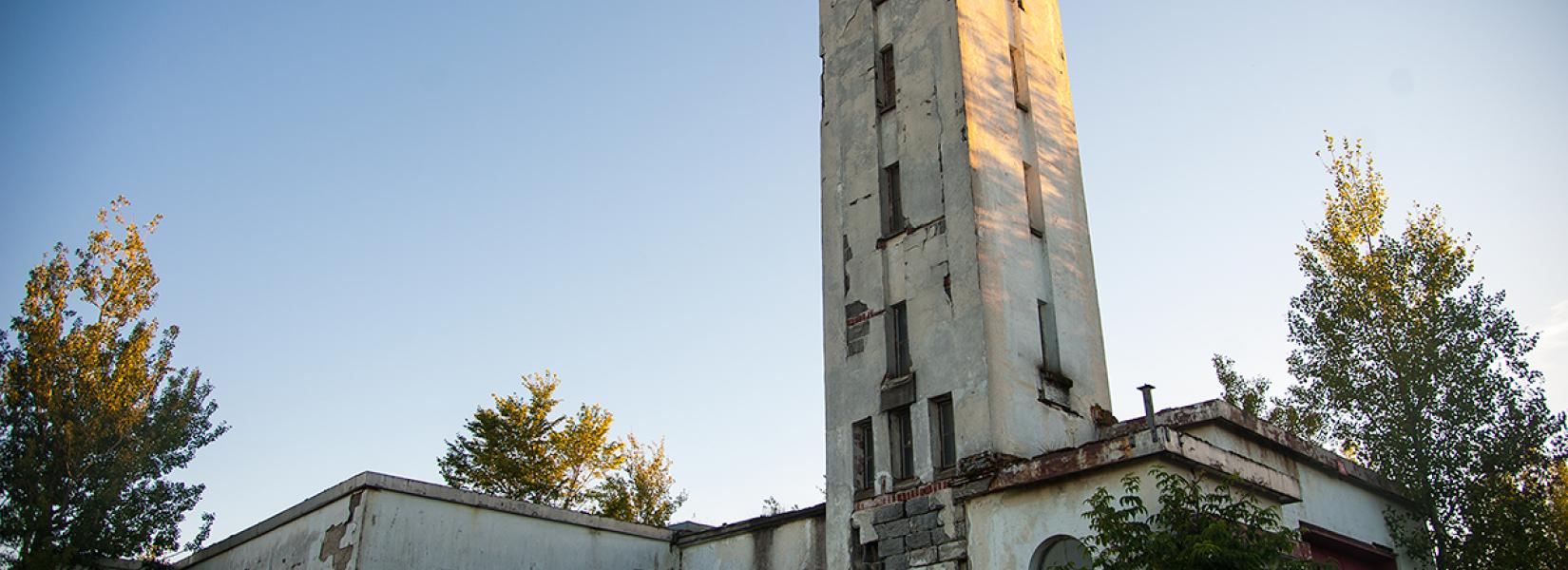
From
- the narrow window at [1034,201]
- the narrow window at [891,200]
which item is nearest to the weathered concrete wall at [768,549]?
the narrow window at [891,200]

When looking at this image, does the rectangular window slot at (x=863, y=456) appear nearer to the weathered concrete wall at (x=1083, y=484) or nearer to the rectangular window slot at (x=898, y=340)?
the rectangular window slot at (x=898, y=340)

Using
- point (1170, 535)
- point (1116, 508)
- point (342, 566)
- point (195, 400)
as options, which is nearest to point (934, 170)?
point (1116, 508)

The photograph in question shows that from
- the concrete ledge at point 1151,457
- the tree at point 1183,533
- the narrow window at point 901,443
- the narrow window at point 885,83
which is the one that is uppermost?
the narrow window at point 885,83

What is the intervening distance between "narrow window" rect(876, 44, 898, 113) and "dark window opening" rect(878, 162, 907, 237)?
1.39m

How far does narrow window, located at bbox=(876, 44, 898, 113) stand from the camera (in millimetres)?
21094

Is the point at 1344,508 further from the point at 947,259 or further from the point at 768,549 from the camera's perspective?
the point at 768,549

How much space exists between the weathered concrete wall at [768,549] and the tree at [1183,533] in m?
5.78

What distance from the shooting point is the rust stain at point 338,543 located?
16875 mm

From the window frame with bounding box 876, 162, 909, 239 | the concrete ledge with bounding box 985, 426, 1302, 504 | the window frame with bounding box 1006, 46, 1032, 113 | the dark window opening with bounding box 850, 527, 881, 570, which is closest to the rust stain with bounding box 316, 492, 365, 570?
the dark window opening with bounding box 850, 527, 881, 570

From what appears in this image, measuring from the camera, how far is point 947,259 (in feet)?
60.5

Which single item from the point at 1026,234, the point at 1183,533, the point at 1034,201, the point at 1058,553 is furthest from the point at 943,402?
the point at 1183,533

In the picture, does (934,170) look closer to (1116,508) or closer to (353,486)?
(1116,508)

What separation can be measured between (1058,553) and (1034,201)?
7040 millimetres

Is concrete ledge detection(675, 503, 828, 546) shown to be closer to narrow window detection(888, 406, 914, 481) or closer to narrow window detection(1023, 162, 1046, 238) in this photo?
narrow window detection(888, 406, 914, 481)
